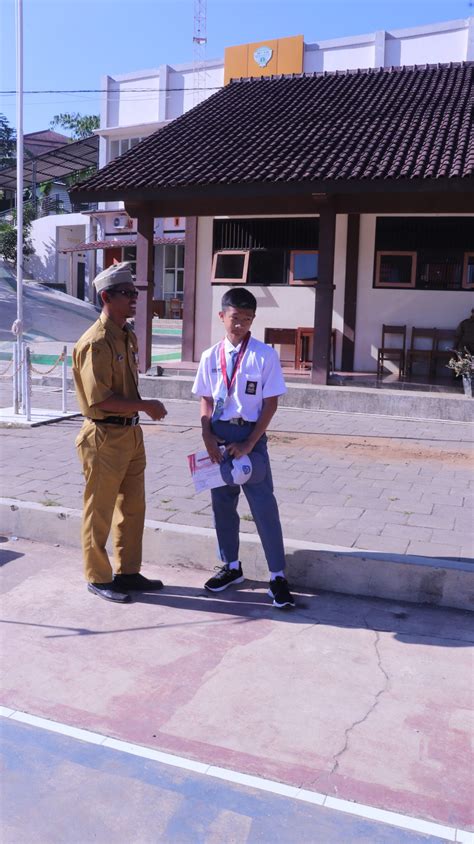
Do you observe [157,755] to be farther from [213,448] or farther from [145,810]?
[213,448]

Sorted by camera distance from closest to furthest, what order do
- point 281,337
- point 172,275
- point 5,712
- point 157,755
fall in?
point 157,755 → point 5,712 → point 281,337 → point 172,275

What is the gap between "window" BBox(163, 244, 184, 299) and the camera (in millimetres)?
32875

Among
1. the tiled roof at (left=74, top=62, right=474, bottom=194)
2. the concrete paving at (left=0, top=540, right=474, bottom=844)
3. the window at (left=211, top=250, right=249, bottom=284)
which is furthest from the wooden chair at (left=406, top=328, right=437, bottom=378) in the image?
the concrete paving at (left=0, top=540, right=474, bottom=844)

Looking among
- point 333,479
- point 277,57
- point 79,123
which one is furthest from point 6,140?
point 333,479

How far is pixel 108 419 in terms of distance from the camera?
15.0ft

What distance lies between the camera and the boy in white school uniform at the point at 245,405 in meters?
4.50

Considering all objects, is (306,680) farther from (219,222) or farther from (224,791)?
(219,222)

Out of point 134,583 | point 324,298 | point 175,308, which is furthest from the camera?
point 175,308

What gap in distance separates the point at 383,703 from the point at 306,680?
15.1 inches

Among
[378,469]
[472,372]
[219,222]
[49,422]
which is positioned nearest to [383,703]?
[378,469]

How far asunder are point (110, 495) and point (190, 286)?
1135 centimetres

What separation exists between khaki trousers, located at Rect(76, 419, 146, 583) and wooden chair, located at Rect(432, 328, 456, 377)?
962 centimetres

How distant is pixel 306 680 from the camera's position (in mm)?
3732

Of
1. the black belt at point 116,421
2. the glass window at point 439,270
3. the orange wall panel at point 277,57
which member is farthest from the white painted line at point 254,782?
the orange wall panel at point 277,57
